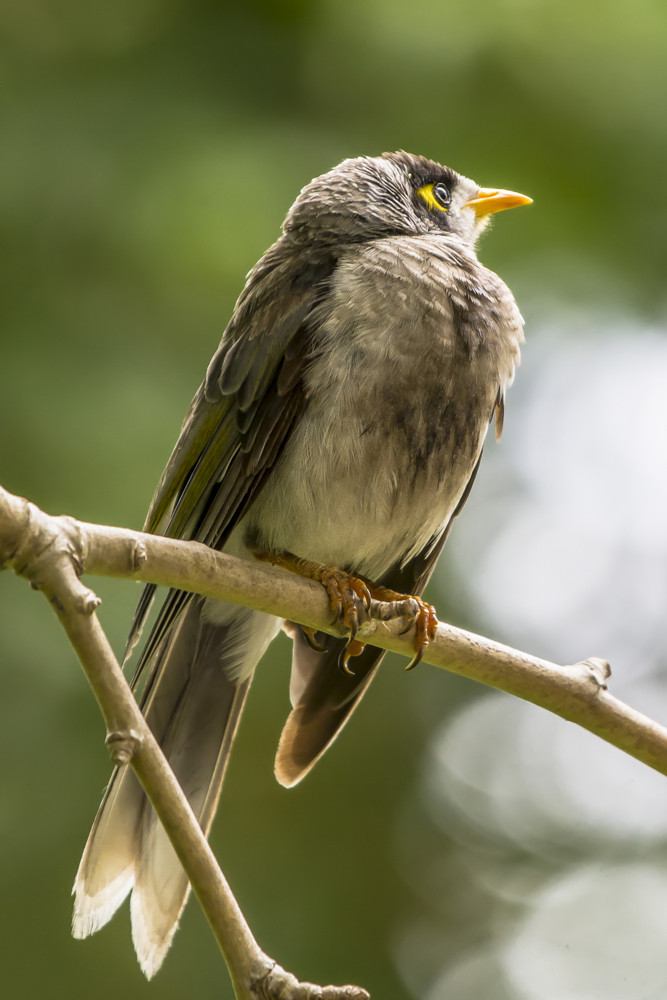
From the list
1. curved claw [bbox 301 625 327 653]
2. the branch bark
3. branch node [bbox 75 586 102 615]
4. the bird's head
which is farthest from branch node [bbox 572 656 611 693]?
the bird's head

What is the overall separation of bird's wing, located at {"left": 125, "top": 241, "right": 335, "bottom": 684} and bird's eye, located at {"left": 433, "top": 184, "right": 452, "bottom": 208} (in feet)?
3.43

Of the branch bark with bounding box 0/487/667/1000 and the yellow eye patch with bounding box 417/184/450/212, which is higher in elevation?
the yellow eye patch with bounding box 417/184/450/212

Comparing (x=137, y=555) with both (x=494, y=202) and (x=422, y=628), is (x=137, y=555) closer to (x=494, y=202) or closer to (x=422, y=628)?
(x=422, y=628)

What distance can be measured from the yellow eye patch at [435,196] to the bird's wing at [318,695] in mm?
1277

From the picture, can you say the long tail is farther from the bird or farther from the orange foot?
the orange foot

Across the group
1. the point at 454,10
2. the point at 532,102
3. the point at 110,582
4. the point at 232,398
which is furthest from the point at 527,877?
the point at 454,10

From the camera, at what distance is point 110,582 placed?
4559mm

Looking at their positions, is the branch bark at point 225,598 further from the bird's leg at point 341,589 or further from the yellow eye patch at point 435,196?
the yellow eye patch at point 435,196

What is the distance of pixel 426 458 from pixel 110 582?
61.1 inches

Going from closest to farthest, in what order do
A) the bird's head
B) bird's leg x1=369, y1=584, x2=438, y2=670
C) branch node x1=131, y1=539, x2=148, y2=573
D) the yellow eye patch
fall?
branch node x1=131, y1=539, x2=148, y2=573, bird's leg x1=369, y1=584, x2=438, y2=670, the bird's head, the yellow eye patch

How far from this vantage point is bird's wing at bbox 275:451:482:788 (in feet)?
12.8

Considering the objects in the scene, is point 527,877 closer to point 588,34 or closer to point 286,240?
point 286,240

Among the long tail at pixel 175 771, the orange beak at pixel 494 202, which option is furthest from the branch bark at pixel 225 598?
the orange beak at pixel 494 202

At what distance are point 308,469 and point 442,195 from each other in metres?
1.80
